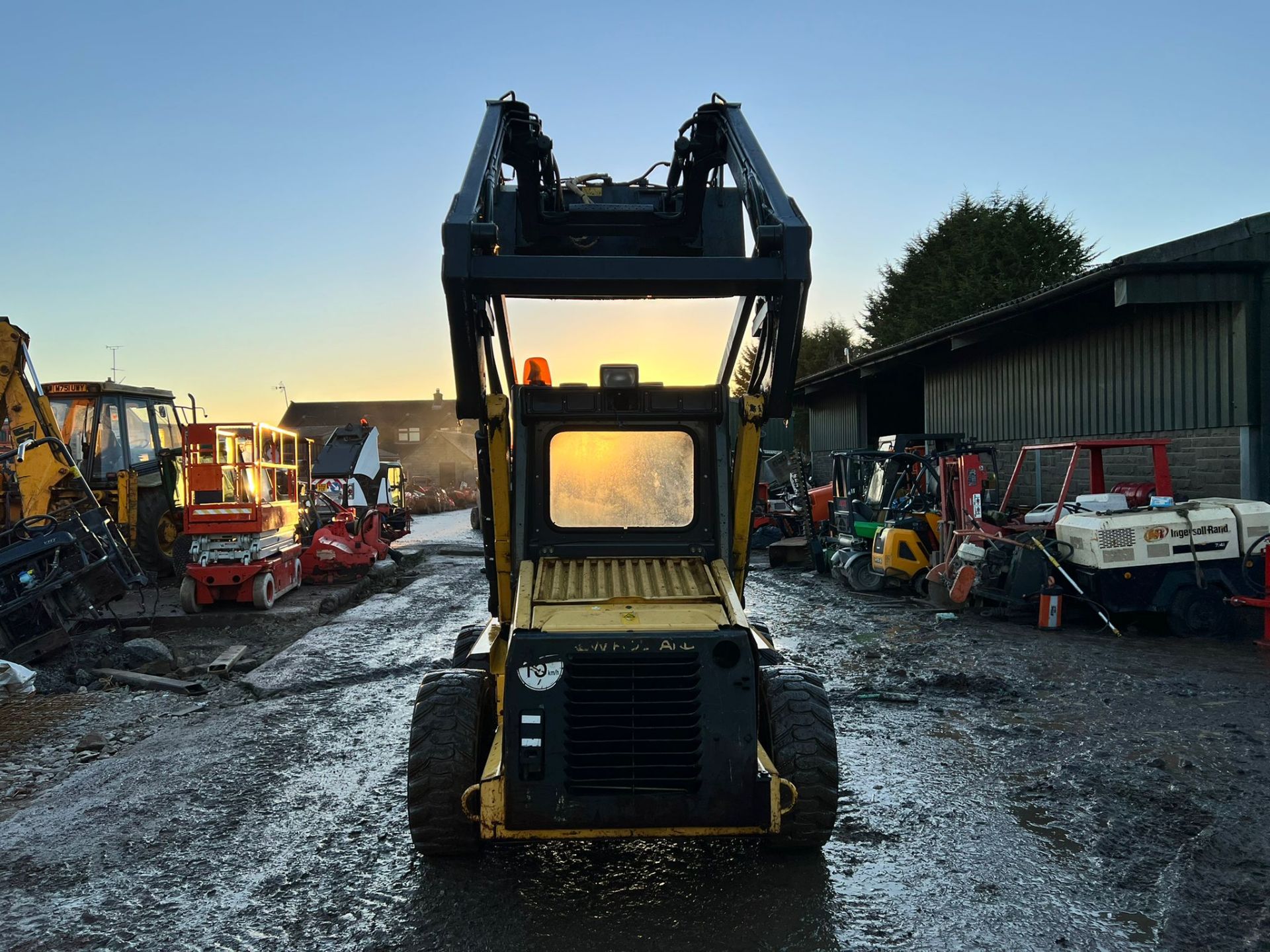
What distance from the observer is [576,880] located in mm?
4355

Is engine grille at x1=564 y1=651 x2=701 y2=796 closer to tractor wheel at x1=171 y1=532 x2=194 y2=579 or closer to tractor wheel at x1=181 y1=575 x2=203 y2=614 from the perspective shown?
tractor wheel at x1=181 y1=575 x2=203 y2=614

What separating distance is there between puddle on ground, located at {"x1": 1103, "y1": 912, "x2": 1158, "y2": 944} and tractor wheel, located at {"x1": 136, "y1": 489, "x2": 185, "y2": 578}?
1297cm

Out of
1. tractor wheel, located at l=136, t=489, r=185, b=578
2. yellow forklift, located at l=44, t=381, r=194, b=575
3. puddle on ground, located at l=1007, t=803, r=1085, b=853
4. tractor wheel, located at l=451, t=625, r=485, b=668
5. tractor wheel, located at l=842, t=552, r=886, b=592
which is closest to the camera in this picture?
puddle on ground, located at l=1007, t=803, r=1085, b=853

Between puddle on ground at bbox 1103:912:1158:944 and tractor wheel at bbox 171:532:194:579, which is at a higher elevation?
tractor wheel at bbox 171:532:194:579

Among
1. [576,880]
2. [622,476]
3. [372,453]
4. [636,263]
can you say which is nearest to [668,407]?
[622,476]

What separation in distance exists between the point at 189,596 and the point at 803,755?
1007cm

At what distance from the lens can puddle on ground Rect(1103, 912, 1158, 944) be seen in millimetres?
3779

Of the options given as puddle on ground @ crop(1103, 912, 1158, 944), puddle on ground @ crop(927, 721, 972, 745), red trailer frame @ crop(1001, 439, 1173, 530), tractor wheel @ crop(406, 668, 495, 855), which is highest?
red trailer frame @ crop(1001, 439, 1173, 530)

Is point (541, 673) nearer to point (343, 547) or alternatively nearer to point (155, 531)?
point (155, 531)

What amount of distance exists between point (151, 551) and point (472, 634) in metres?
9.52

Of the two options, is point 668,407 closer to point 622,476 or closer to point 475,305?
point 622,476

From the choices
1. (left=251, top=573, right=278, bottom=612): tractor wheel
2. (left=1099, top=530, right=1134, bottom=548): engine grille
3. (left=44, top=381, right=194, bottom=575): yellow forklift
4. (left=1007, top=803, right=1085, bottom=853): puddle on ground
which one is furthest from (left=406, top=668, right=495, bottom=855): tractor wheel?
(left=44, top=381, right=194, bottom=575): yellow forklift

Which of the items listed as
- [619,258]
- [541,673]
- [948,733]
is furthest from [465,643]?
[948,733]

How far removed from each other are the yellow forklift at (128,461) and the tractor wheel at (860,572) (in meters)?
9.67
